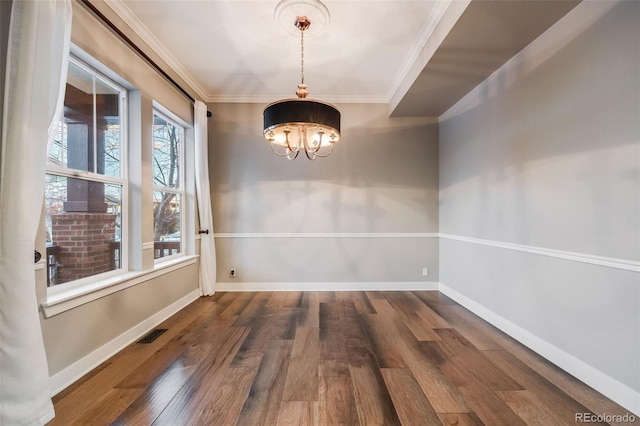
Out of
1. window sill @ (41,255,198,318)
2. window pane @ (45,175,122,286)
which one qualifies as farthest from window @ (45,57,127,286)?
window sill @ (41,255,198,318)

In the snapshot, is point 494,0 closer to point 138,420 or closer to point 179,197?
point 138,420

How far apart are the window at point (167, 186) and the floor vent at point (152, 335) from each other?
2.74ft

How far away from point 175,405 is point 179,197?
2.56m

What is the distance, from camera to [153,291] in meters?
2.77

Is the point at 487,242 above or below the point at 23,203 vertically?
below

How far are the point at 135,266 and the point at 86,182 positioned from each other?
0.90m

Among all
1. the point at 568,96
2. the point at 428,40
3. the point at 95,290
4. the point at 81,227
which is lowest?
the point at 95,290

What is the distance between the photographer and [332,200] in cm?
402

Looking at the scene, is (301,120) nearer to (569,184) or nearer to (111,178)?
(111,178)

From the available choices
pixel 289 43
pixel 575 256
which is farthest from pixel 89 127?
A: pixel 575 256

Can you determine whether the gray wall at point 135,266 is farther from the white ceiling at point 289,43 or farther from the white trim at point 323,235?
the white trim at point 323,235

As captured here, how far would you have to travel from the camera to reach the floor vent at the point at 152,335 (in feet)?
8.02

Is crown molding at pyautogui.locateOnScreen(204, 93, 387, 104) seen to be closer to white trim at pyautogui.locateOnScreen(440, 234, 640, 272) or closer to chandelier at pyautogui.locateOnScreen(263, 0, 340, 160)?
chandelier at pyautogui.locateOnScreen(263, 0, 340, 160)

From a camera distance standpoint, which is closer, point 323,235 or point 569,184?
point 569,184
